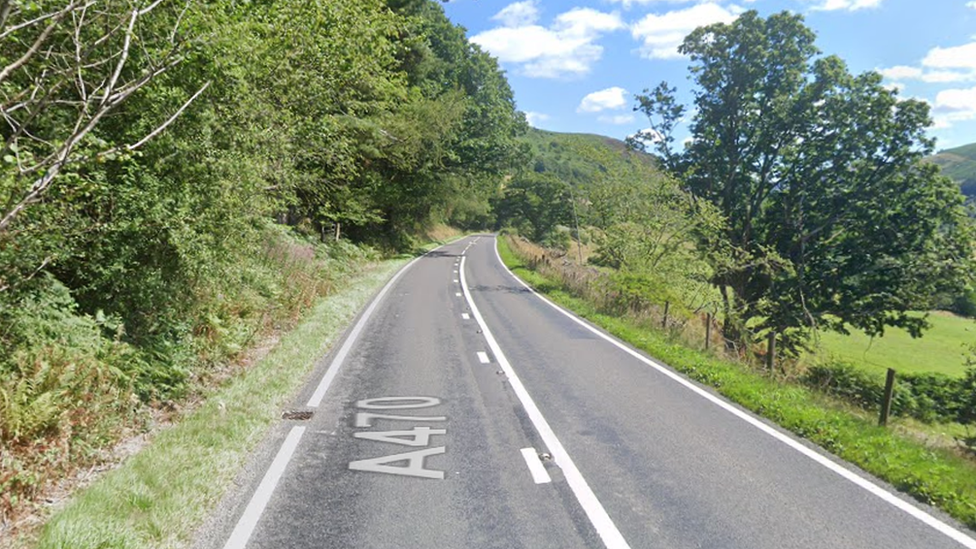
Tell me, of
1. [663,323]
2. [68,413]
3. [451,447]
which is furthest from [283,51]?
[663,323]

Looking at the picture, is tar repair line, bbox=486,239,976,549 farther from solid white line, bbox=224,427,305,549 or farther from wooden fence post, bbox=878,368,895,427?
solid white line, bbox=224,427,305,549

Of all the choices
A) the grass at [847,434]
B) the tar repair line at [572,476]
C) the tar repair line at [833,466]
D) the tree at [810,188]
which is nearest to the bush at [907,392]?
the tree at [810,188]

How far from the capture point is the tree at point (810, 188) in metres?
19.7

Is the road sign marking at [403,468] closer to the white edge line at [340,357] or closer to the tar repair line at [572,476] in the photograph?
the tar repair line at [572,476]

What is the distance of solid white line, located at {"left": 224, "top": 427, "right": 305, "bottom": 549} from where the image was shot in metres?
3.80

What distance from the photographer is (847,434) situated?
20.1 ft

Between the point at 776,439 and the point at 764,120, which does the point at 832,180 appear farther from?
the point at 776,439

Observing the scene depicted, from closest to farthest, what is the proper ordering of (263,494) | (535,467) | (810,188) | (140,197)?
1. (263,494)
2. (535,467)
3. (140,197)
4. (810,188)

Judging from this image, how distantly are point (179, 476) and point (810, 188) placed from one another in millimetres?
25845

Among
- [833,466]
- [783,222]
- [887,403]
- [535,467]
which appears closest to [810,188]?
[783,222]

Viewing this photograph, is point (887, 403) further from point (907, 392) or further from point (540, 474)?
point (907, 392)

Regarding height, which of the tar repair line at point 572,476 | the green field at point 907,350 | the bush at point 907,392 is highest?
the tar repair line at point 572,476

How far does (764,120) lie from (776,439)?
22.2 meters

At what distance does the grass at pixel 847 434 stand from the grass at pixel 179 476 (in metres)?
6.64
